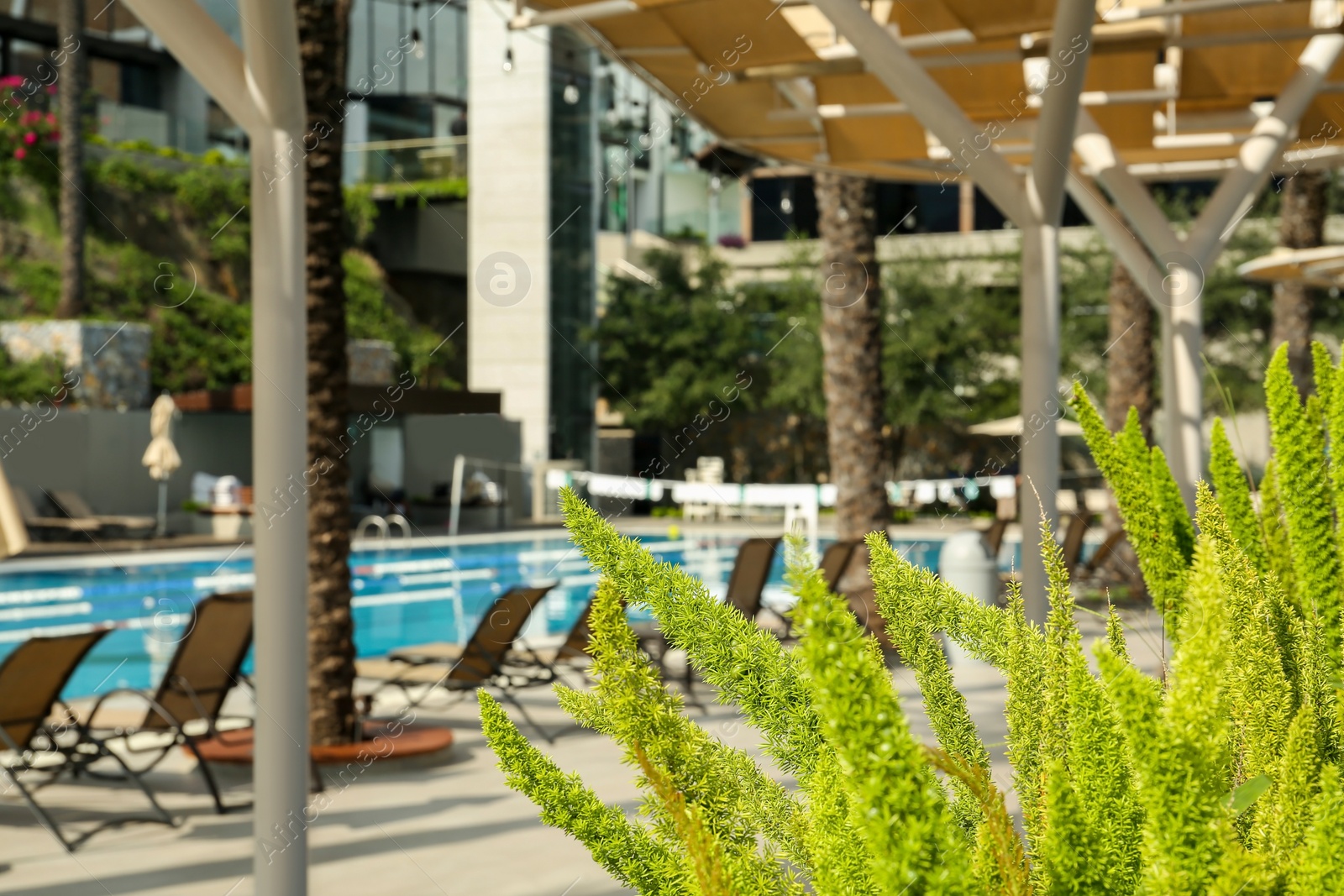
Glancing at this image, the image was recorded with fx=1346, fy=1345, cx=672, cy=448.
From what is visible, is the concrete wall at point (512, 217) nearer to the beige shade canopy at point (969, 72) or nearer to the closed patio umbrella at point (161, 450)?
the closed patio umbrella at point (161, 450)

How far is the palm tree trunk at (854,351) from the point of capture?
10617 mm

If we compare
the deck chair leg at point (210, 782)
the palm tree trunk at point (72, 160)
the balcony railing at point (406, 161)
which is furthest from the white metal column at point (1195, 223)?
the balcony railing at point (406, 161)

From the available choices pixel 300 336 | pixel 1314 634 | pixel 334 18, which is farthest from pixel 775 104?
pixel 1314 634

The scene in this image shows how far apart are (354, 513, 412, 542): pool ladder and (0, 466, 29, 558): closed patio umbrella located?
20.4 metres

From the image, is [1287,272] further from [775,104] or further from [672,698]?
[672,698]

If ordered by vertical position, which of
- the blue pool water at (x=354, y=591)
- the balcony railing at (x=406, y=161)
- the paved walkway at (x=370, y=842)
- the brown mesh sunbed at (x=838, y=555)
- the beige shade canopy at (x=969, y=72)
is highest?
the balcony railing at (x=406, y=161)

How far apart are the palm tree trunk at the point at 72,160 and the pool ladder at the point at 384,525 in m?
6.76

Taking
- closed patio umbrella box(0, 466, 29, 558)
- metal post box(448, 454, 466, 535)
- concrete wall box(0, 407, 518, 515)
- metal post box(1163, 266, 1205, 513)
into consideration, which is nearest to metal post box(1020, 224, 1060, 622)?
metal post box(1163, 266, 1205, 513)

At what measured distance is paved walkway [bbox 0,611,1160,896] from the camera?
5.07 meters

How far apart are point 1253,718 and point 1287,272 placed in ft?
33.8

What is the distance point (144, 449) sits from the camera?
26.2 meters

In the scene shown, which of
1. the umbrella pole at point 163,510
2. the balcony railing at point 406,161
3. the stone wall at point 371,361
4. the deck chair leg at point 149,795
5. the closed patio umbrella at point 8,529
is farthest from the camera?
the balcony railing at point 406,161

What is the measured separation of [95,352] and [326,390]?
2085 centimetres

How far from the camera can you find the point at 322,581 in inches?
277
